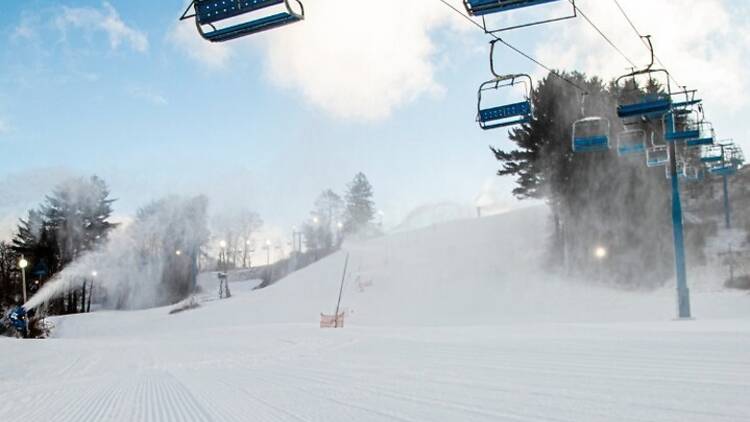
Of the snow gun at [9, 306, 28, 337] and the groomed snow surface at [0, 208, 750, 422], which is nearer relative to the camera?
the groomed snow surface at [0, 208, 750, 422]

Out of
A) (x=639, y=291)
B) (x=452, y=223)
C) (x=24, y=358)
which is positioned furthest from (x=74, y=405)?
(x=452, y=223)

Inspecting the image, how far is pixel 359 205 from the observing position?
90.4 m

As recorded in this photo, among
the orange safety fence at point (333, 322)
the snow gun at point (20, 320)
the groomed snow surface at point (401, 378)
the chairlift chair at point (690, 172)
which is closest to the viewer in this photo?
the groomed snow surface at point (401, 378)

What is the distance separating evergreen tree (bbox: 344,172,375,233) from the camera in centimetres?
8969

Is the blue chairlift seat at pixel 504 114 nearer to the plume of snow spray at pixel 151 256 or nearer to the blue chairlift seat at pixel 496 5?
the blue chairlift seat at pixel 496 5

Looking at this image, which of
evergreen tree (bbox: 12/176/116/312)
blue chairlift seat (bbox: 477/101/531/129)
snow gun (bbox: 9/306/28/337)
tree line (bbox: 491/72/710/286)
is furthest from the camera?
evergreen tree (bbox: 12/176/116/312)

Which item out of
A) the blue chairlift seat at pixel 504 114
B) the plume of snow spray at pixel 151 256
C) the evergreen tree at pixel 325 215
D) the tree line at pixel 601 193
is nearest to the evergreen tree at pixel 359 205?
the evergreen tree at pixel 325 215

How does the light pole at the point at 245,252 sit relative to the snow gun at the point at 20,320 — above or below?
above

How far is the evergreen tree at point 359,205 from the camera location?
8969 centimetres

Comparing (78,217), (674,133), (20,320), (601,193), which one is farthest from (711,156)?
(78,217)

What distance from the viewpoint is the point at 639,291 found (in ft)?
102

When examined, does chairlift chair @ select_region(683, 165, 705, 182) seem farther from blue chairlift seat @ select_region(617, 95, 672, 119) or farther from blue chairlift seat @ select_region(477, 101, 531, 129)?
blue chairlift seat @ select_region(477, 101, 531, 129)

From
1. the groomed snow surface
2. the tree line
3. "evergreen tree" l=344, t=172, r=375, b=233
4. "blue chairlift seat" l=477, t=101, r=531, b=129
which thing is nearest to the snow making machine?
the groomed snow surface

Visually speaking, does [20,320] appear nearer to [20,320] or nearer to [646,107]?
[20,320]
